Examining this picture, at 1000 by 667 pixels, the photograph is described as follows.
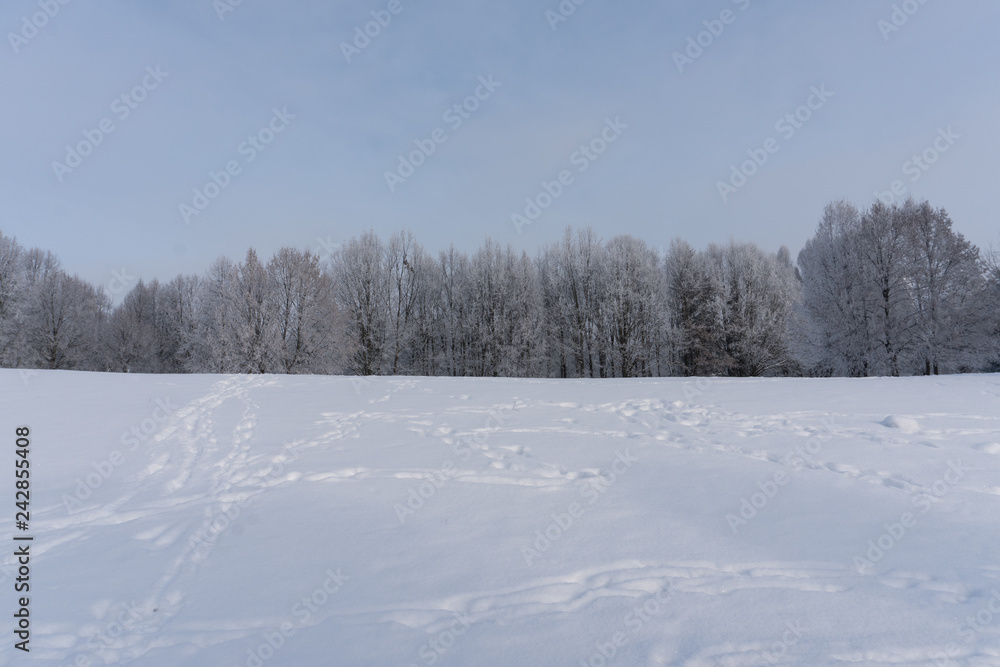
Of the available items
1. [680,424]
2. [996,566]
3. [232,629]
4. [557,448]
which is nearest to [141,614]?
[232,629]

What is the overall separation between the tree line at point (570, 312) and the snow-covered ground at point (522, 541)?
17.0 m

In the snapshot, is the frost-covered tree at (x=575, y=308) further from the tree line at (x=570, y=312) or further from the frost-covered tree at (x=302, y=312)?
the frost-covered tree at (x=302, y=312)

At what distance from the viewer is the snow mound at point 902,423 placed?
20.8 ft

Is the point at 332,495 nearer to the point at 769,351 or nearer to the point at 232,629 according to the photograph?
the point at 232,629

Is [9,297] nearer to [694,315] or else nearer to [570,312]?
[570,312]

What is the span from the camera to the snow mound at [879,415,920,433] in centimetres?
634

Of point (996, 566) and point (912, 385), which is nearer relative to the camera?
point (996, 566)

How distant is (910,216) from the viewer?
21.8 meters

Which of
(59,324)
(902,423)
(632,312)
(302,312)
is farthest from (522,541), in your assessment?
(59,324)

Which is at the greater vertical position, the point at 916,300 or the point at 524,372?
the point at 916,300

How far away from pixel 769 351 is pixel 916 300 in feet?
27.9

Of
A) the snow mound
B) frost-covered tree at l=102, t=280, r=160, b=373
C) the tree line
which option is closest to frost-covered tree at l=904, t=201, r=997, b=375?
the tree line

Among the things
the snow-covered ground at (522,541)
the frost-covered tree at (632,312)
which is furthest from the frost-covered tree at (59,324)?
the frost-covered tree at (632,312)

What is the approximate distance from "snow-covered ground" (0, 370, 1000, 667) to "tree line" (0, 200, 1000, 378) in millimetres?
17047
